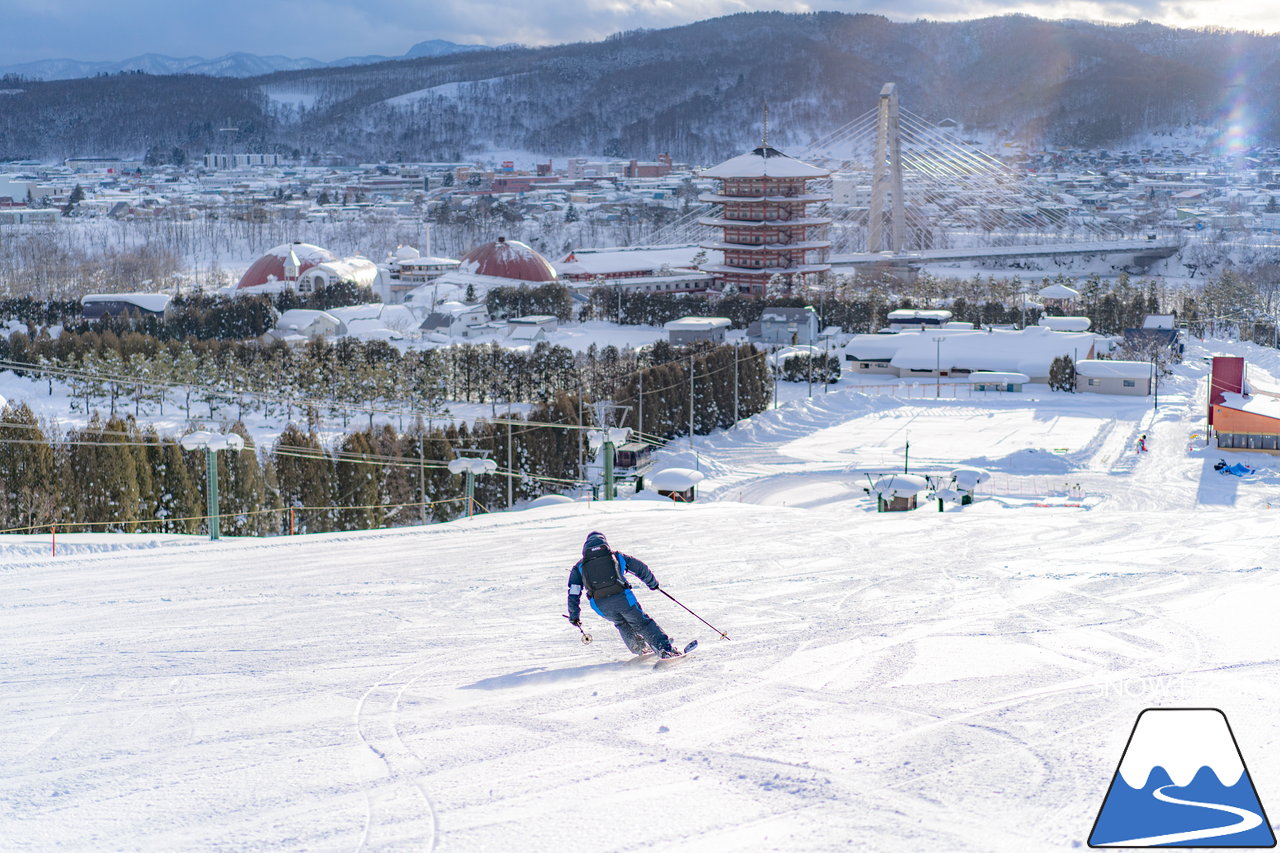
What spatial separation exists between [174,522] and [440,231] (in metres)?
62.5

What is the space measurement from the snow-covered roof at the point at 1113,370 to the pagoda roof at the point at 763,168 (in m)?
18.5

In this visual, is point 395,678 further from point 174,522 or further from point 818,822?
point 174,522

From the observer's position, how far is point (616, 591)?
5207 mm

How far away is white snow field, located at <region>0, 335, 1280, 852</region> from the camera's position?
3.74m

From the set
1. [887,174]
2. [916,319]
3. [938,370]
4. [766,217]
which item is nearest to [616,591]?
[938,370]

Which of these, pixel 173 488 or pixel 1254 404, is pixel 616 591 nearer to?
pixel 173 488

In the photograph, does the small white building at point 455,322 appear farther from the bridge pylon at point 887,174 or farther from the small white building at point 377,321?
the bridge pylon at point 887,174

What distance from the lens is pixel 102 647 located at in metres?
5.64

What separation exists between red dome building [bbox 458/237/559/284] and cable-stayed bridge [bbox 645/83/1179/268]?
13901 millimetres

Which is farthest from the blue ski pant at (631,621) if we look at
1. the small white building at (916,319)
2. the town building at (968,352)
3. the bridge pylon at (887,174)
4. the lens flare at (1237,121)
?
the lens flare at (1237,121)

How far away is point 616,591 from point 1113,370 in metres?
25.6

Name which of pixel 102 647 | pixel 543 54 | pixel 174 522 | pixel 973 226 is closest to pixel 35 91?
pixel 543 54

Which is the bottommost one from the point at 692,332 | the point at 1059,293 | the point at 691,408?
the point at 691,408

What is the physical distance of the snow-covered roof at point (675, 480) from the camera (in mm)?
16594
